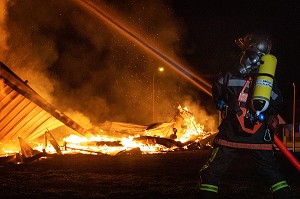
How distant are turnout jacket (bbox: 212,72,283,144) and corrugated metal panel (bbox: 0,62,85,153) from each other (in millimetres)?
7085

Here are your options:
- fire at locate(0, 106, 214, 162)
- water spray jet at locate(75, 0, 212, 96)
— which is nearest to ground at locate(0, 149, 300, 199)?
fire at locate(0, 106, 214, 162)

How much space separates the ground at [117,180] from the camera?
557 centimetres

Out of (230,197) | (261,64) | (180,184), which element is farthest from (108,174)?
(261,64)

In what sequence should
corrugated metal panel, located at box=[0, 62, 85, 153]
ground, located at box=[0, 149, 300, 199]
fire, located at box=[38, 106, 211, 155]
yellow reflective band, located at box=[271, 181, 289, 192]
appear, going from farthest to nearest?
fire, located at box=[38, 106, 211, 155]
corrugated metal panel, located at box=[0, 62, 85, 153]
ground, located at box=[0, 149, 300, 199]
yellow reflective band, located at box=[271, 181, 289, 192]

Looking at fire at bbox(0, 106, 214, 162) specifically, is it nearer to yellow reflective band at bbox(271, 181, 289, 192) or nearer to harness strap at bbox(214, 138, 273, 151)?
harness strap at bbox(214, 138, 273, 151)

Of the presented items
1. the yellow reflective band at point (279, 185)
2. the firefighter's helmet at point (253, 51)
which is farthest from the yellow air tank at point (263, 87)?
the yellow reflective band at point (279, 185)

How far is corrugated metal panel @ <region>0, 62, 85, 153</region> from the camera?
10.2 metres

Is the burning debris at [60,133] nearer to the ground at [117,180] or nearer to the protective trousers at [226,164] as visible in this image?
the ground at [117,180]

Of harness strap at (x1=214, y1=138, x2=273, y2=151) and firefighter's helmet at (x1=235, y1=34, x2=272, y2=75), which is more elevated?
firefighter's helmet at (x1=235, y1=34, x2=272, y2=75)

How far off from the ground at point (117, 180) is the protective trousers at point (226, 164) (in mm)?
1355

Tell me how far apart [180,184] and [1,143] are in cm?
647

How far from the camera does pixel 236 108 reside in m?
4.12

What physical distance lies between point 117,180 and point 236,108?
3175 mm

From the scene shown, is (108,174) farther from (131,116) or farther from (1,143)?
(131,116)
